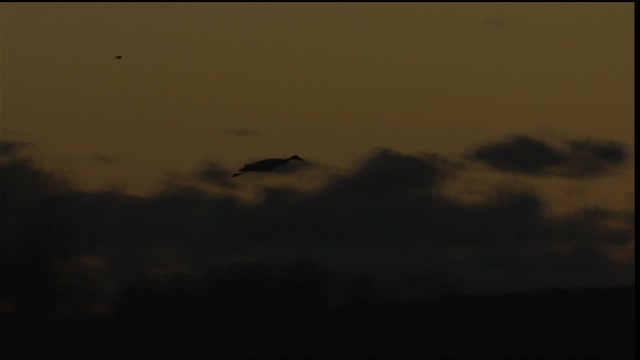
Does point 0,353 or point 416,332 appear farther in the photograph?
A: point 0,353

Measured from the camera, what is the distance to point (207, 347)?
46875mm

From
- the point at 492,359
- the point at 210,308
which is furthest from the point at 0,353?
the point at 492,359

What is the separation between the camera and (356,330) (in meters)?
46.1

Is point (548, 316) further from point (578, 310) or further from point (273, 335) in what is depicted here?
point (273, 335)

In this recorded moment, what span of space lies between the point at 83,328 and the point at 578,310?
41.4 feet

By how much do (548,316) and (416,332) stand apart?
10.7 ft

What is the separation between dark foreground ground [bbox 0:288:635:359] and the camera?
143 ft

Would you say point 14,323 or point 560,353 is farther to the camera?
point 14,323

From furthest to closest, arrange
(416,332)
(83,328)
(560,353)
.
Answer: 1. (83,328)
2. (416,332)
3. (560,353)

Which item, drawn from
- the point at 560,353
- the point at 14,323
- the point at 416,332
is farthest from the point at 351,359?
the point at 14,323

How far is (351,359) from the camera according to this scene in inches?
1768

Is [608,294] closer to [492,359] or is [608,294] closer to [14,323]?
[492,359]

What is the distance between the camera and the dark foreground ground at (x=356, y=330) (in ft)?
143

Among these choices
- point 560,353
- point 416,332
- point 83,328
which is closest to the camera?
point 560,353
